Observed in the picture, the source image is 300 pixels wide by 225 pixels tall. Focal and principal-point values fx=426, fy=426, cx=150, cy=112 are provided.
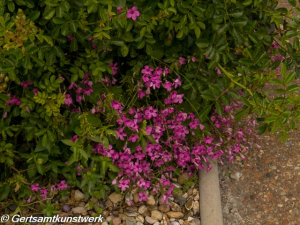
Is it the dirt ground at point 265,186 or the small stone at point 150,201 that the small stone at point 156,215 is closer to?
the small stone at point 150,201

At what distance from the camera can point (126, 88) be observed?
291cm

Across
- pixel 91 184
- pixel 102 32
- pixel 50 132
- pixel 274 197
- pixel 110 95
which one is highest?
pixel 102 32

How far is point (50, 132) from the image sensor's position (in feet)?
8.03

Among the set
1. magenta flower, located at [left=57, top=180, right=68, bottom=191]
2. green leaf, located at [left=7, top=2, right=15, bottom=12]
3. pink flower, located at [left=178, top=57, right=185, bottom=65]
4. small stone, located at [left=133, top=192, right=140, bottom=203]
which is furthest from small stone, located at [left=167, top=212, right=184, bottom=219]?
green leaf, located at [left=7, top=2, right=15, bottom=12]

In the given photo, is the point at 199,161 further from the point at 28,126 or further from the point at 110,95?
the point at 28,126

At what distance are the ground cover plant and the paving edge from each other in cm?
12

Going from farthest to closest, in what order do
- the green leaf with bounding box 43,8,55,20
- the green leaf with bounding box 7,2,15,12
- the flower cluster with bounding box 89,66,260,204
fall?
the flower cluster with bounding box 89,66,260,204, the green leaf with bounding box 7,2,15,12, the green leaf with bounding box 43,8,55,20

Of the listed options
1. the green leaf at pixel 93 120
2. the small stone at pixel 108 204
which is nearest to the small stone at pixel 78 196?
the small stone at pixel 108 204

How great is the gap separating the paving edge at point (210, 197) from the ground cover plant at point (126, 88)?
118mm

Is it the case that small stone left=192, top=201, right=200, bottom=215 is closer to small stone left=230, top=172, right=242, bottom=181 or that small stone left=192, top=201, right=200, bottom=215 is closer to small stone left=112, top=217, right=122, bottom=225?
small stone left=230, top=172, right=242, bottom=181

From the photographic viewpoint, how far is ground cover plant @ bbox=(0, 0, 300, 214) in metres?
2.23

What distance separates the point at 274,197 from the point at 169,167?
2.67ft

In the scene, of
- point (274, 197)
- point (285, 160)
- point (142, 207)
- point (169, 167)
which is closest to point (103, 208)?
point (142, 207)

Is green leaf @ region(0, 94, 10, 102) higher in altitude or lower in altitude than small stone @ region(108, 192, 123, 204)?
higher
